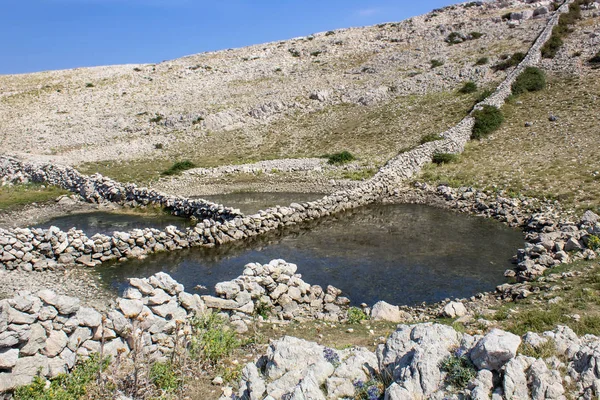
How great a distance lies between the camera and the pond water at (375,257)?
688 inches

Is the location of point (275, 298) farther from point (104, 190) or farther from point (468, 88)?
point (468, 88)

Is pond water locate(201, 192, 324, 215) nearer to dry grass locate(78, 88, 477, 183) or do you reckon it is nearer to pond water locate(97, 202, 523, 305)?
pond water locate(97, 202, 523, 305)

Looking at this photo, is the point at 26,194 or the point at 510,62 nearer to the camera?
the point at 26,194

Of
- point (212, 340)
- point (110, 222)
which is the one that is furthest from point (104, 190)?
point (212, 340)

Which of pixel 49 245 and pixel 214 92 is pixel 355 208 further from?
pixel 214 92

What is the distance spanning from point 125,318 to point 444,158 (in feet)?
105

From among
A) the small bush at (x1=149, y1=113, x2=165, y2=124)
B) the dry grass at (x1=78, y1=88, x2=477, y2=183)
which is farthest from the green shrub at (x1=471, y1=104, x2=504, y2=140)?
the small bush at (x1=149, y1=113, x2=165, y2=124)

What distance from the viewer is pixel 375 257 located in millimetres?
20938

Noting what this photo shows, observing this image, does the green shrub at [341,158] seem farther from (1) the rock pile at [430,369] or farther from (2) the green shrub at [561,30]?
(1) the rock pile at [430,369]

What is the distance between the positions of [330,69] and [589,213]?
59.4m

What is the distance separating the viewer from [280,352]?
8852 mm

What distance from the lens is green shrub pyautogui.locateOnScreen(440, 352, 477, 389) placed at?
7.12 metres

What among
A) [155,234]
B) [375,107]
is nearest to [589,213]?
[155,234]

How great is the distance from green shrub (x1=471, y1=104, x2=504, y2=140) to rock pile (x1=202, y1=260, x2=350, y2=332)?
102 feet
